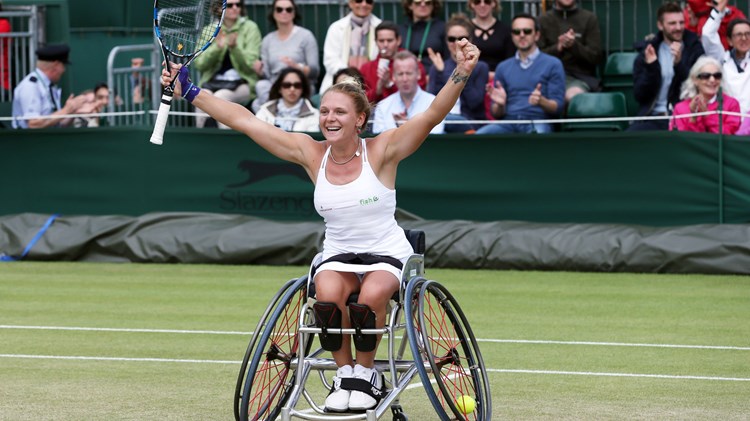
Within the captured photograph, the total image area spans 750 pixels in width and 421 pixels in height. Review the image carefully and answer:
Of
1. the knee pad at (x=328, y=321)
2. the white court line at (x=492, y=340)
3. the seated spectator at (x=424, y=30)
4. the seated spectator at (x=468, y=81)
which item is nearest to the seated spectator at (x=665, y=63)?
the seated spectator at (x=468, y=81)

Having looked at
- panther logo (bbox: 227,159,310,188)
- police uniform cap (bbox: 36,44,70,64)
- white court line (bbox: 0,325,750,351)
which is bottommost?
white court line (bbox: 0,325,750,351)

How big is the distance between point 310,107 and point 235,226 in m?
1.47

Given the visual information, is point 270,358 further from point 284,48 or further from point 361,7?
point 284,48

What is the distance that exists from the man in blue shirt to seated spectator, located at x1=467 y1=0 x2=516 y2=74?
1123 millimetres

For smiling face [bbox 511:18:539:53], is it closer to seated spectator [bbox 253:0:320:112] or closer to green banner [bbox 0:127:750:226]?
green banner [bbox 0:127:750:226]

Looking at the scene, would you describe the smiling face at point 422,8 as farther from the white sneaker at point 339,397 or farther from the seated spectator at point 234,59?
the white sneaker at point 339,397

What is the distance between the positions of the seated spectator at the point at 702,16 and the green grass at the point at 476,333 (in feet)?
11.1

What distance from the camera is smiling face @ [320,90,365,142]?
20.5 ft

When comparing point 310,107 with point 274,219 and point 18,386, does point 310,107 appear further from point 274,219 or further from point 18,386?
point 18,386

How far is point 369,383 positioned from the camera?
6035 mm

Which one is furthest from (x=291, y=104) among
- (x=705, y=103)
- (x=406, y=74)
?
(x=705, y=103)

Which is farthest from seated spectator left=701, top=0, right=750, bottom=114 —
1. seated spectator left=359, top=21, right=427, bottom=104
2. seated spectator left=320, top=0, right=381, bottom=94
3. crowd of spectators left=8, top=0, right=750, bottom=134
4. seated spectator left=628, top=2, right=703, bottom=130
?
seated spectator left=320, top=0, right=381, bottom=94

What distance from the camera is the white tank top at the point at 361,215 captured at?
245 inches

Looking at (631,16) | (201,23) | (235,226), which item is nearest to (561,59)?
(631,16)
